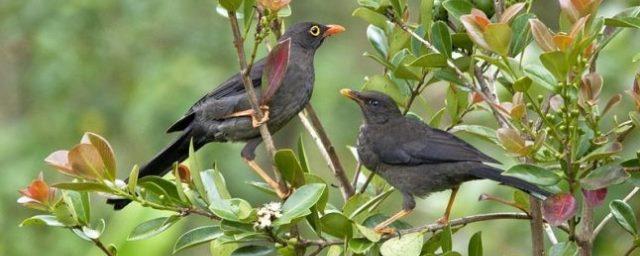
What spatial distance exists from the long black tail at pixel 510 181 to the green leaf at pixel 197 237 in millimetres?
906

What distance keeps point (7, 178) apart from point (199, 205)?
254 inches

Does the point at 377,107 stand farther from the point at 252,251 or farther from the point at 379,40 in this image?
the point at 252,251

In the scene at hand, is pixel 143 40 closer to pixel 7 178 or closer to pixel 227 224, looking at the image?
pixel 7 178

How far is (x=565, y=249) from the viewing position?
9.11 ft

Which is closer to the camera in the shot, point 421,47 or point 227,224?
point 227,224

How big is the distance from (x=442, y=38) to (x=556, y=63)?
1.67 feet

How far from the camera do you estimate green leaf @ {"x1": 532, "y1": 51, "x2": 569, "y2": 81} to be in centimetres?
252

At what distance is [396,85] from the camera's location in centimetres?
373

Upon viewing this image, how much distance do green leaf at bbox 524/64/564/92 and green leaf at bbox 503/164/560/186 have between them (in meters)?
0.21

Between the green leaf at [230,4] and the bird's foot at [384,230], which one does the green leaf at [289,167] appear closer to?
the bird's foot at [384,230]

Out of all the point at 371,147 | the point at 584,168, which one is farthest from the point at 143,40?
the point at 584,168

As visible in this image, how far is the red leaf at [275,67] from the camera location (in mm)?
3227

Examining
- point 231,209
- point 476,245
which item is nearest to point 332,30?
point 476,245

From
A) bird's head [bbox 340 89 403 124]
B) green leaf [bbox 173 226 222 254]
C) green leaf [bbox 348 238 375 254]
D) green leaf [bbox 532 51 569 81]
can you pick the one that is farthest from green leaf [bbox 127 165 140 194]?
bird's head [bbox 340 89 403 124]
